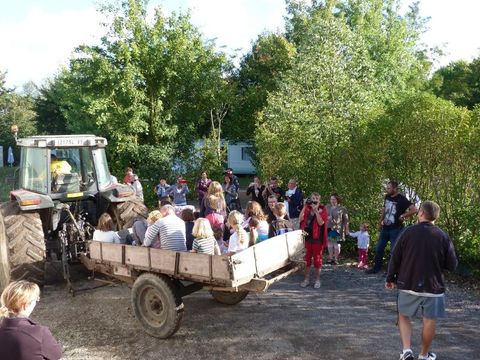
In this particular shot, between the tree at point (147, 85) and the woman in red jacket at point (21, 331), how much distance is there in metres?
13.9

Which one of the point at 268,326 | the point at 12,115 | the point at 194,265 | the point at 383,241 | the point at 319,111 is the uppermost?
the point at 12,115

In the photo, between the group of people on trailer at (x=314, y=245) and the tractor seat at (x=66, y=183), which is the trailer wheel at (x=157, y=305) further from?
the tractor seat at (x=66, y=183)

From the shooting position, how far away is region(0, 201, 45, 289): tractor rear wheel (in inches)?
255

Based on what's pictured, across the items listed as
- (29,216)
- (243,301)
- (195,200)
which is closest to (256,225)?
(243,301)

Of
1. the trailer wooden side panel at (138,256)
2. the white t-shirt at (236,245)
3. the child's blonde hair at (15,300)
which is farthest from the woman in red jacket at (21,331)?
the white t-shirt at (236,245)

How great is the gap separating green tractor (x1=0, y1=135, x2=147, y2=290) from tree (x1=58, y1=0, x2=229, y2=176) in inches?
344

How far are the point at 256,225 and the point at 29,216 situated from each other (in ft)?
10.7

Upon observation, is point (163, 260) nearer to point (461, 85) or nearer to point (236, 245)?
point (236, 245)

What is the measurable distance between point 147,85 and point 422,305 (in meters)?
15.0

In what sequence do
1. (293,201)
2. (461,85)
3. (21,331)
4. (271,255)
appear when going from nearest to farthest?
(21,331) < (271,255) < (293,201) < (461,85)

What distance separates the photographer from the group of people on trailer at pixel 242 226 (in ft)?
18.9

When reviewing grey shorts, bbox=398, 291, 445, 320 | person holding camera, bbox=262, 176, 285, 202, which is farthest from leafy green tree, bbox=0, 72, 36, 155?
grey shorts, bbox=398, 291, 445, 320

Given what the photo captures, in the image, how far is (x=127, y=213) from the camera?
779 centimetres

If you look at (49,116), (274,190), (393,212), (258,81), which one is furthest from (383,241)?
(49,116)
